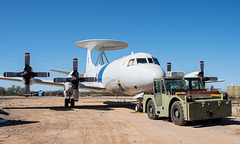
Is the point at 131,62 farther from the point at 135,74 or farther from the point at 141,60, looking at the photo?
the point at 135,74

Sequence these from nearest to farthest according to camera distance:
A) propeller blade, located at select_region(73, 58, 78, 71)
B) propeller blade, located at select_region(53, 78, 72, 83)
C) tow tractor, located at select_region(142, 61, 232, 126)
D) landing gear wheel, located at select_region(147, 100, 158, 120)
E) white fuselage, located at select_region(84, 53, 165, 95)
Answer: tow tractor, located at select_region(142, 61, 232, 126) → landing gear wheel, located at select_region(147, 100, 158, 120) → white fuselage, located at select_region(84, 53, 165, 95) → propeller blade, located at select_region(53, 78, 72, 83) → propeller blade, located at select_region(73, 58, 78, 71)

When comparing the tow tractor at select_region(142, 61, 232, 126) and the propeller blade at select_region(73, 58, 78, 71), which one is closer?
the tow tractor at select_region(142, 61, 232, 126)

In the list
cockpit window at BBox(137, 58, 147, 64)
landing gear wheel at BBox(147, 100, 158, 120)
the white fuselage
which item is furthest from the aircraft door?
cockpit window at BBox(137, 58, 147, 64)

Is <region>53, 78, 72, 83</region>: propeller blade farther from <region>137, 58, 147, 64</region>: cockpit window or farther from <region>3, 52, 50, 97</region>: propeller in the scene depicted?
<region>137, 58, 147, 64</region>: cockpit window

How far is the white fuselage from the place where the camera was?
524 inches

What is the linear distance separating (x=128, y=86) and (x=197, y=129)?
25.0ft

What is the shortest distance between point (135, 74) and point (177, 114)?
18.6ft

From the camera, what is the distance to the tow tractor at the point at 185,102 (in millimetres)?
8695

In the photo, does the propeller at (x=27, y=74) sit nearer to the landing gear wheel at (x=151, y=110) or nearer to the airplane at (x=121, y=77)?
the airplane at (x=121, y=77)

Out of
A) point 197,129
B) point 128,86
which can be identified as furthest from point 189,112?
point 128,86

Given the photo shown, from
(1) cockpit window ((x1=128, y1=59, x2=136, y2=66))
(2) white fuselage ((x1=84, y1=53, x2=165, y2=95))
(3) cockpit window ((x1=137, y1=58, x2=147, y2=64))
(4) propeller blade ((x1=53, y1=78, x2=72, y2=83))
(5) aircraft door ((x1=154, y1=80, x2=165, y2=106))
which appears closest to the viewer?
(5) aircraft door ((x1=154, y1=80, x2=165, y2=106))

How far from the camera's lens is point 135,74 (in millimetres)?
14523

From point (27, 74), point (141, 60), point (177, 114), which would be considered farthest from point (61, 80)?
point (177, 114)

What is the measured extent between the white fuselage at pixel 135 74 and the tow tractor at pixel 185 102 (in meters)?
1.92
